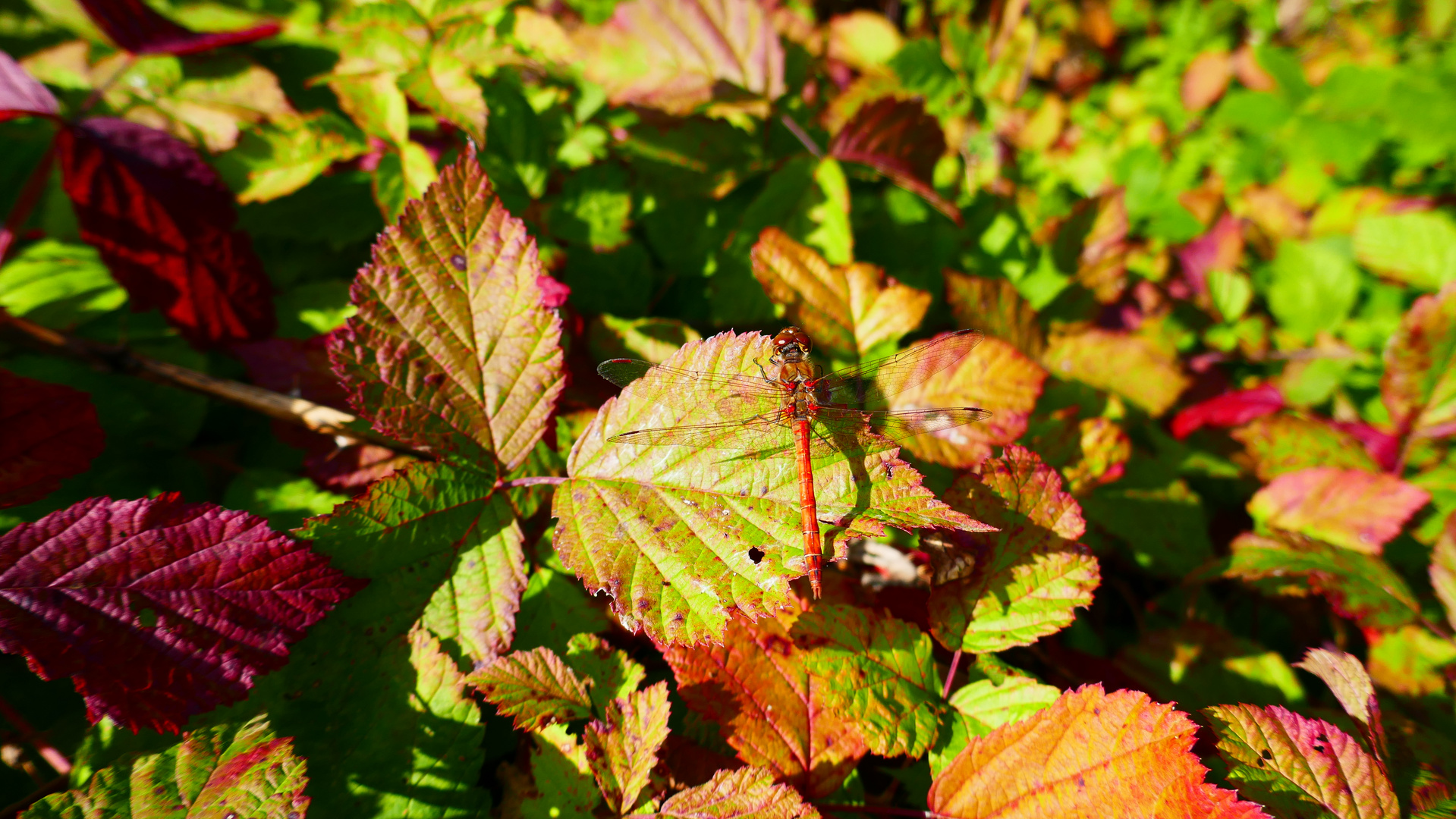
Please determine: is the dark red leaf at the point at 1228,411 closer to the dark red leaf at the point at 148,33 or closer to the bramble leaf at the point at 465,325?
the bramble leaf at the point at 465,325

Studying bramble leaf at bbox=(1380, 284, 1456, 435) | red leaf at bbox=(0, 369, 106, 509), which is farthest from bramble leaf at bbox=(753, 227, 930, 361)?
bramble leaf at bbox=(1380, 284, 1456, 435)

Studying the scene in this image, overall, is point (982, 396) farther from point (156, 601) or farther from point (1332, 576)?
point (156, 601)

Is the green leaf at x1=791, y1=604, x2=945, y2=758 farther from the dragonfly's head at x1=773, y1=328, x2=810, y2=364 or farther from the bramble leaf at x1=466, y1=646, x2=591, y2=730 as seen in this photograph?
the dragonfly's head at x1=773, y1=328, x2=810, y2=364

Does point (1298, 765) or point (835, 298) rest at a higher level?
point (835, 298)

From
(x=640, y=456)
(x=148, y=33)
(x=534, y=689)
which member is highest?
(x=148, y=33)

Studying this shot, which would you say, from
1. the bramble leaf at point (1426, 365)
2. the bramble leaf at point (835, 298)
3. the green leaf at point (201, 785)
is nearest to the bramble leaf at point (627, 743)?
the green leaf at point (201, 785)

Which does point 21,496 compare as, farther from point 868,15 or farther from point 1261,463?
point 868,15

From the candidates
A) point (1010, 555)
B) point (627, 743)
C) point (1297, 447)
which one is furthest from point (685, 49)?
point (1297, 447)

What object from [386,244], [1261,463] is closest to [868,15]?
[1261,463]
